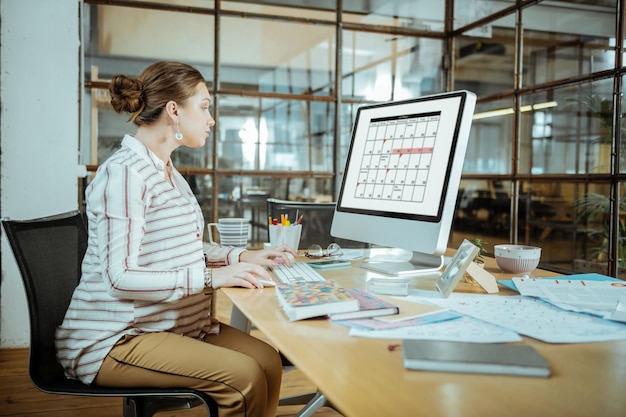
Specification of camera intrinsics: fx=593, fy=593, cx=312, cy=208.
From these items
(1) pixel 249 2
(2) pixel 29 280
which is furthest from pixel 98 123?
(2) pixel 29 280

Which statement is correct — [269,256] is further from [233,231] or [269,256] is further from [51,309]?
[51,309]

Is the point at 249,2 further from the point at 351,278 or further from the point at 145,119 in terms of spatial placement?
the point at 351,278

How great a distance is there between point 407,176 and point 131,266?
0.82m

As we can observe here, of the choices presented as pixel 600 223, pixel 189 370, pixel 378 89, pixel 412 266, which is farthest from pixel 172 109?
pixel 378 89

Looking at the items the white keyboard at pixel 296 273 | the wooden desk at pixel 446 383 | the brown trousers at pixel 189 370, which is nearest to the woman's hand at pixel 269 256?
the white keyboard at pixel 296 273

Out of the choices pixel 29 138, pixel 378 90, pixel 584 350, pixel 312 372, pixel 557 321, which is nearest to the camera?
pixel 312 372

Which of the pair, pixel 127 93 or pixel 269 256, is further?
pixel 269 256

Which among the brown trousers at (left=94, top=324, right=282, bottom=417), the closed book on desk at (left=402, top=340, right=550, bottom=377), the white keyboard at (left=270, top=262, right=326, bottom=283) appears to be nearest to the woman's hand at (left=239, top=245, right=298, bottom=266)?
the white keyboard at (left=270, top=262, right=326, bottom=283)

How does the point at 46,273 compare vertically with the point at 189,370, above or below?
above

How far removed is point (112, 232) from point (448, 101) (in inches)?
37.6

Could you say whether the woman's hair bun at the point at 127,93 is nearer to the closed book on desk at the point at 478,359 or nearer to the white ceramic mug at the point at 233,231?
the white ceramic mug at the point at 233,231

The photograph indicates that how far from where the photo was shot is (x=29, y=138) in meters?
3.17

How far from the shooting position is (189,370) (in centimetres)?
132

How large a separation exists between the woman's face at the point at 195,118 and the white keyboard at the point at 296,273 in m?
0.43
